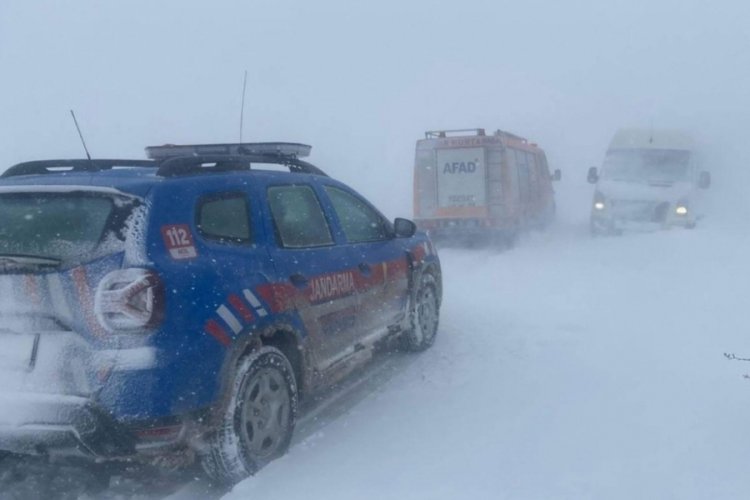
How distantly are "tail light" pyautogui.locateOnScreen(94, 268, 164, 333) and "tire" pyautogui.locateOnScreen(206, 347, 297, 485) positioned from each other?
26.6 inches

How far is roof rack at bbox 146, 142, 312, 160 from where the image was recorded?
18.1ft

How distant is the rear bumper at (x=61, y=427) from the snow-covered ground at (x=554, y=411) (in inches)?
28.8

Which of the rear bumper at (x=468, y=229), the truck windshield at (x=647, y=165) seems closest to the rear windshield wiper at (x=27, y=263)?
the rear bumper at (x=468, y=229)

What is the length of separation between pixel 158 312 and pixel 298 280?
124 cm

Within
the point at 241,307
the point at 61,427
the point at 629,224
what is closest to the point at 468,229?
the point at 629,224

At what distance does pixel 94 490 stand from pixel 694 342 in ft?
17.1

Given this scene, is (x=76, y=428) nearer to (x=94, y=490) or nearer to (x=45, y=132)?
(x=94, y=490)

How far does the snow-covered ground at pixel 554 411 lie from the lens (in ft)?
14.0

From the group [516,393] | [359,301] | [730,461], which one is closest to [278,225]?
[359,301]

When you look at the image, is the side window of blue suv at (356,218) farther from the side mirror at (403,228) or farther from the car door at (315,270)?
the car door at (315,270)

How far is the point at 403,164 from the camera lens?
37.0 meters

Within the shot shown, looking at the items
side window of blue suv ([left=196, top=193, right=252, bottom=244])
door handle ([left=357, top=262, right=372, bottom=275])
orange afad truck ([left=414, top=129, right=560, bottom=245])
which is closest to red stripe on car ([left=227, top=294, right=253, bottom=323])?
side window of blue suv ([left=196, top=193, right=252, bottom=244])

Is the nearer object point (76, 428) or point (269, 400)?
point (76, 428)

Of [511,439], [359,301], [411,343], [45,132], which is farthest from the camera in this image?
[45,132]
